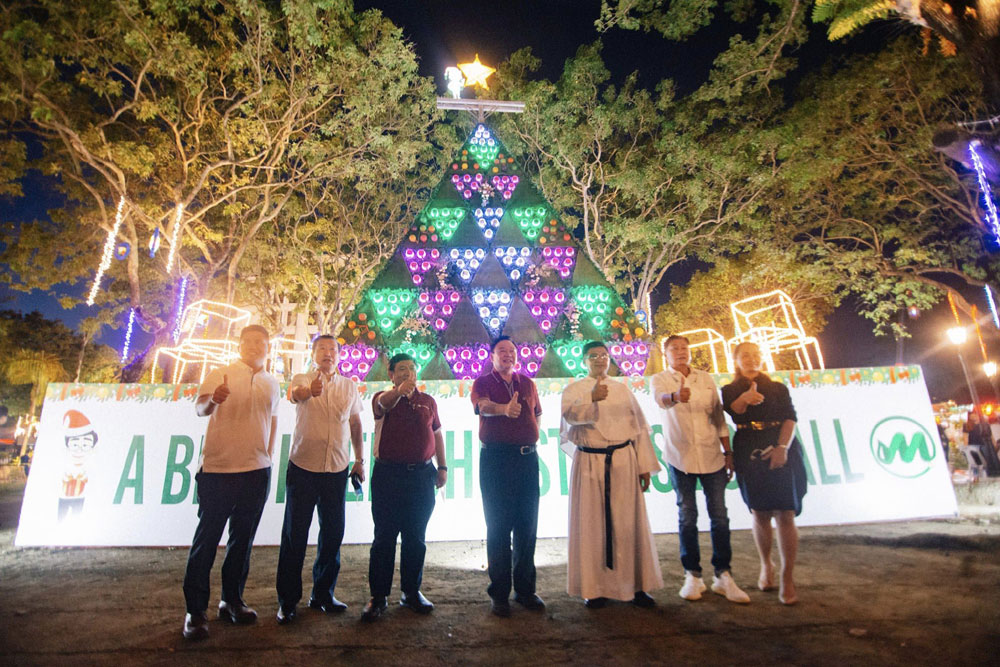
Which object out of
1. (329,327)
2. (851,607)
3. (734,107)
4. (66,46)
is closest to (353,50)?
(66,46)

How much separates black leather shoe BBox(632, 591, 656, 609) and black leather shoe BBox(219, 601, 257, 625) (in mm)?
2122

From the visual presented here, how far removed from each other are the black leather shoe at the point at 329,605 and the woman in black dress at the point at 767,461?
253 centimetres

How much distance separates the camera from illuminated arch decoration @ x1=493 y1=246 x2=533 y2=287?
6.82 m

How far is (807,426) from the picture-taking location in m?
4.93

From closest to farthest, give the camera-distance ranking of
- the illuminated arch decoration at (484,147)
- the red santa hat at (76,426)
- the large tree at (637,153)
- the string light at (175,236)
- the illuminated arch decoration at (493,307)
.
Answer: the red santa hat at (76,426) → the illuminated arch decoration at (493,307) → the illuminated arch decoration at (484,147) → the string light at (175,236) → the large tree at (637,153)

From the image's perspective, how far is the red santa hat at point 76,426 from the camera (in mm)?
4699

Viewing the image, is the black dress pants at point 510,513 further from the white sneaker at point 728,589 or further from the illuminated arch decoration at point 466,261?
the illuminated arch decoration at point 466,261

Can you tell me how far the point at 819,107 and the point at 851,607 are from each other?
1124 cm

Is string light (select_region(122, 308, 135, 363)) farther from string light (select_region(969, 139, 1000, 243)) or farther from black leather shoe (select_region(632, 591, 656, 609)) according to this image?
string light (select_region(969, 139, 1000, 243))

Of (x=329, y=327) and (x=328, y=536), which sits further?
(x=329, y=327)

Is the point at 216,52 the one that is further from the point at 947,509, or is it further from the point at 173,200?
the point at 947,509

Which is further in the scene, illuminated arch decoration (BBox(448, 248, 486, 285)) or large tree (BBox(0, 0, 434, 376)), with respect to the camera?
large tree (BBox(0, 0, 434, 376))

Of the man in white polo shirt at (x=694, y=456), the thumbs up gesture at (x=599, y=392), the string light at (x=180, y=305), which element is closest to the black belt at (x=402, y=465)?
the thumbs up gesture at (x=599, y=392)

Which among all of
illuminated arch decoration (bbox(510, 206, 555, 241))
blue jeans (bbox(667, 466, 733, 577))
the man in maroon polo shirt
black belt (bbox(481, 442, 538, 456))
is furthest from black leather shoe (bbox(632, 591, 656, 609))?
illuminated arch decoration (bbox(510, 206, 555, 241))
